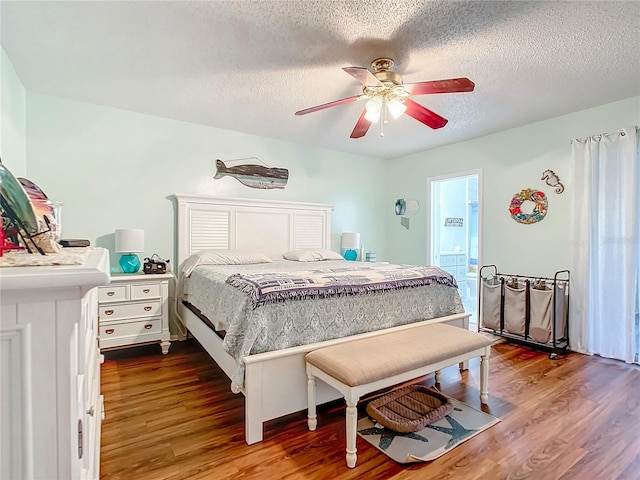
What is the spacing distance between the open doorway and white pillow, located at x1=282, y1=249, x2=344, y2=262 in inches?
63.8

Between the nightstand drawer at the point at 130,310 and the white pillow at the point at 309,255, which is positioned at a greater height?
the white pillow at the point at 309,255

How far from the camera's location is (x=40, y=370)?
62 cm

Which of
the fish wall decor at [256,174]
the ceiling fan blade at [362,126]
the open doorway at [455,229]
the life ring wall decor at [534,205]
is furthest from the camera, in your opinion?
the open doorway at [455,229]

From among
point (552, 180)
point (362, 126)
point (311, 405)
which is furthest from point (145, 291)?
point (552, 180)

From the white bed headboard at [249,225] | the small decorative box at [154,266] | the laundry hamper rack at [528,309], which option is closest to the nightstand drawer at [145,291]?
the small decorative box at [154,266]

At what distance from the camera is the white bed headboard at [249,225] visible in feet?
12.6

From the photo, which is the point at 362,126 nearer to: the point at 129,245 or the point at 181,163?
the point at 181,163

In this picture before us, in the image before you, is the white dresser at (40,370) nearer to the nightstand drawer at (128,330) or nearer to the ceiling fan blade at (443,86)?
the ceiling fan blade at (443,86)

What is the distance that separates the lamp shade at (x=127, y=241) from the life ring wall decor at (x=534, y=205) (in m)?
4.10

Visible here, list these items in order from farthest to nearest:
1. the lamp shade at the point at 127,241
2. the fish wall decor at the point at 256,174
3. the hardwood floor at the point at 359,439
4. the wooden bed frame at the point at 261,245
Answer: the fish wall decor at the point at 256,174 → the lamp shade at the point at 127,241 → the wooden bed frame at the point at 261,245 → the hardwood floor at the point at 359,439

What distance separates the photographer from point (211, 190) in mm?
4055

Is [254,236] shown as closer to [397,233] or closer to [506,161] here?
[397,233]

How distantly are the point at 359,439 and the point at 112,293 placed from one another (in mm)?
2447

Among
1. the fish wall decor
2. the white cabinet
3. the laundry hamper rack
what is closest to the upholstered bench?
the laundry hamper rack
